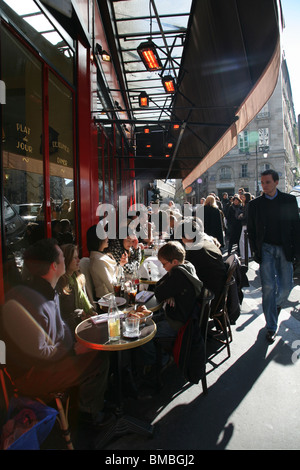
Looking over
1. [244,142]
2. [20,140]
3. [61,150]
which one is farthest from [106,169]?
[244,142]

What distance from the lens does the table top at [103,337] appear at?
1991 mm

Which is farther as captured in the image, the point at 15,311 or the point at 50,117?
the point at 50,117

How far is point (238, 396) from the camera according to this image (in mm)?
2551

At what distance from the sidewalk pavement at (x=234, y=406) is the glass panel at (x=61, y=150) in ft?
8.55

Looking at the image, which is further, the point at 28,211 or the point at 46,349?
the point at 28,211

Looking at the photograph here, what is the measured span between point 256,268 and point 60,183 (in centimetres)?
536

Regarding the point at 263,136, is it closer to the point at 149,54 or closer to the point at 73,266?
the point at 149,54

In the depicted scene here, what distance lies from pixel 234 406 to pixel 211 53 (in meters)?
6.22

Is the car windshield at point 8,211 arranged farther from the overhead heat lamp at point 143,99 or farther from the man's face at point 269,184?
the overhead heat lamp at point 143,99

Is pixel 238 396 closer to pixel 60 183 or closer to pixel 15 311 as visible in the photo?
pixel 15 311

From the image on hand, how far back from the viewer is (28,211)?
3.00m

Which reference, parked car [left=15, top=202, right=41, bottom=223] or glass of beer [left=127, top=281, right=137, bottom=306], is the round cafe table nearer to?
glass of beer [left=127, top=281, right=137, bottom=306]

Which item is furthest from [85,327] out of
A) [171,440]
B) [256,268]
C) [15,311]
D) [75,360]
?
[256,268]

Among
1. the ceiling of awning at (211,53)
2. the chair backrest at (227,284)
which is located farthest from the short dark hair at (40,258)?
the ceiling of awning at (211,53)
